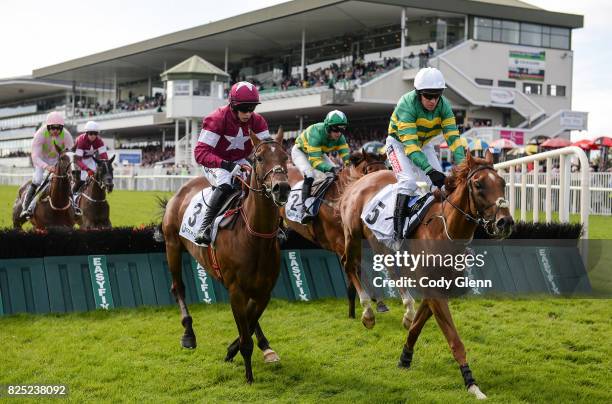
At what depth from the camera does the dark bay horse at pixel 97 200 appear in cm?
1012

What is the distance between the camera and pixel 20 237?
724cm

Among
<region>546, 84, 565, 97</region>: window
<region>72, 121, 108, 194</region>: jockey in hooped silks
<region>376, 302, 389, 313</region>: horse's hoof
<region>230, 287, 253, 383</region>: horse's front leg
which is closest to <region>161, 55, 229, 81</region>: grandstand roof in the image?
<region>546, 84, 565, 97</region>: window

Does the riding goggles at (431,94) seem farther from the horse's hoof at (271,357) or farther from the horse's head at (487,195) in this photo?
the horse's hoof at (271,357)

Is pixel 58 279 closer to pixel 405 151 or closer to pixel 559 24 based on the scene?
pixel 405 151

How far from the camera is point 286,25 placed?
1582 inches

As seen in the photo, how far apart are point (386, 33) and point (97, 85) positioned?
37.8m

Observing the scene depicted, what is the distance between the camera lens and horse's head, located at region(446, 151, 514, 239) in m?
4.73

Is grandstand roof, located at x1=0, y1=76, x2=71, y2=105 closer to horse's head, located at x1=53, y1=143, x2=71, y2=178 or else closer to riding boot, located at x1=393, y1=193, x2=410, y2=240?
horse's head, located at x1=53, y1=143, x2=71, y2=178

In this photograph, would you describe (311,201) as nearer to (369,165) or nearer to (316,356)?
(369,165)

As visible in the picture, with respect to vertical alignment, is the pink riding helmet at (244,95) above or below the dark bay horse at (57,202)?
above

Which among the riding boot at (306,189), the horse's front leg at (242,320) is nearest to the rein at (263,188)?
the horse's front leg at (242,320)

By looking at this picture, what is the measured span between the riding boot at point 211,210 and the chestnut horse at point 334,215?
6.99 ft

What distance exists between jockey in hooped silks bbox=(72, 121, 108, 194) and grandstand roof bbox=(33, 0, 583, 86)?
→ 25.9 metres

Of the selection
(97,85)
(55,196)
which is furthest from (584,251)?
(97,85)
